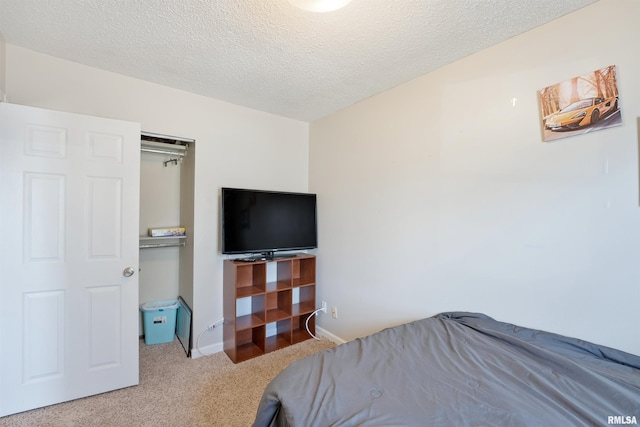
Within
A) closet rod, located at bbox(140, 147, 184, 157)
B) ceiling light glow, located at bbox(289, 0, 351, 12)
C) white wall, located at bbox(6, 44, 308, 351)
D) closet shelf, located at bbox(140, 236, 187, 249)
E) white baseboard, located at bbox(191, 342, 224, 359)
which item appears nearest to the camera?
ceiling light glow, located at bbox(289, 0, 351, 12)

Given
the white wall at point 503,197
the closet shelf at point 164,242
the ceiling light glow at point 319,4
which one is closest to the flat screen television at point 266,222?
the white wall at point 503,197

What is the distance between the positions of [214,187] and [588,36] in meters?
2.81

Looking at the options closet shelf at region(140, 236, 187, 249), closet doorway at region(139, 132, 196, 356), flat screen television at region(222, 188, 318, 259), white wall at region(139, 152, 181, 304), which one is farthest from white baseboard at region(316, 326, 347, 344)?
closet shelf at region(140, 236, 187, 249)

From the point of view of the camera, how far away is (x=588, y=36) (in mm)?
1417

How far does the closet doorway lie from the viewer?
9.05 feet

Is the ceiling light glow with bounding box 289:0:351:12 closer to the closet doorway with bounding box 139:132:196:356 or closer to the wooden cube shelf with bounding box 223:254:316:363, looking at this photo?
the closet doorway with bounding box 139:132:196:356

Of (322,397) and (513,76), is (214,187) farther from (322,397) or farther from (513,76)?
(513,76)

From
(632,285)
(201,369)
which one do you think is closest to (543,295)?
(632,285)

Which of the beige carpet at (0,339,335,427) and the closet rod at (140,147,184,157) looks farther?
the closet rod at (140,147,184,157)

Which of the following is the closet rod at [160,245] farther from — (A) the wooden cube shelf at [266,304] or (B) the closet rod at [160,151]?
(B) the closet rod at [160,151]

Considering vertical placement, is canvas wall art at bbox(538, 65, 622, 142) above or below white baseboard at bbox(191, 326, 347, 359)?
above

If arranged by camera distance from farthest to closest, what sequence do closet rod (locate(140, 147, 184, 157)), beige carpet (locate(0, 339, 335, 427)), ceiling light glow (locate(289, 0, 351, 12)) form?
1. closet rod (locate(140, 147, 184, 157))
2. beige carpet (locate(0, 339, 335, 427))
3. ceiling light glow (locate(289, 0, 351, 12))

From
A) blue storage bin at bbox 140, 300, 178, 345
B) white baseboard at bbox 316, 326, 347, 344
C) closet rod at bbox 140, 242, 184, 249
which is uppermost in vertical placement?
closet rod at bbox 140, 242, 184, 249

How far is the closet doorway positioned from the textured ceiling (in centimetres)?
84
